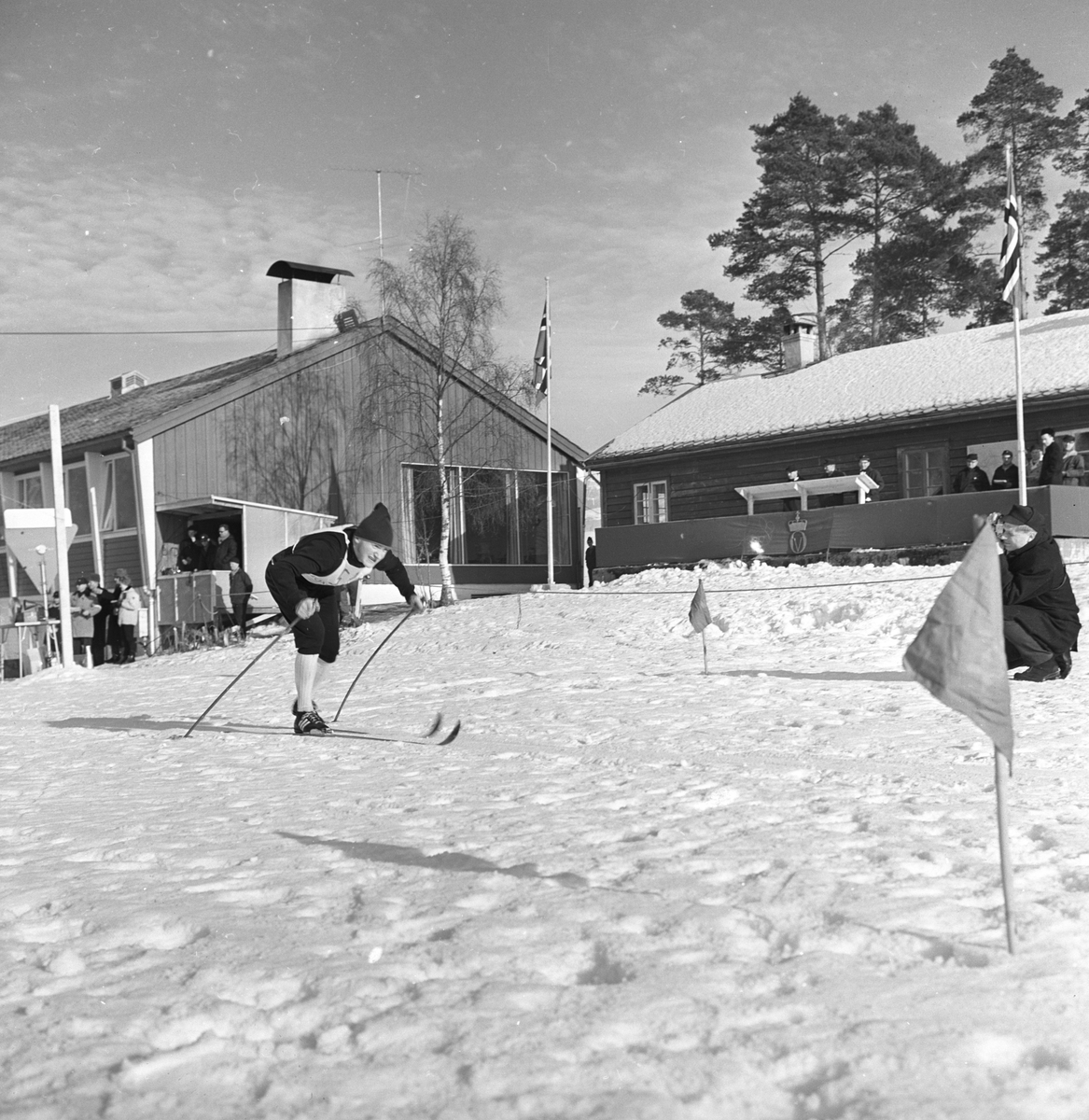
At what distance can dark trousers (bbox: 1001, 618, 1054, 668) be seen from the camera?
33.8 ft

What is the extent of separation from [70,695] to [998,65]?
3700 cm

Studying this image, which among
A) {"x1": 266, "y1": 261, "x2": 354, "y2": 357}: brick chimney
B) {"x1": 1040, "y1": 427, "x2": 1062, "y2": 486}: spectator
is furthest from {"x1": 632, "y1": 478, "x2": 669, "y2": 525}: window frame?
{"x1": 1040, "y1": 427, "x2": 1062, "y2": 486}: spectator

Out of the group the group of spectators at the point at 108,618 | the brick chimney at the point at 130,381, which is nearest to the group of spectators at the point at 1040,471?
the group of spectators at the point at 108,618

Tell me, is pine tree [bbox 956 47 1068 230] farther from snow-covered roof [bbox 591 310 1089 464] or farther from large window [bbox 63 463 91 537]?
large window [bbox 63 463 91 537]

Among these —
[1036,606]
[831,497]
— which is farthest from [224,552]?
[1036,606]

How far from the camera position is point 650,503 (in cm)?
2972

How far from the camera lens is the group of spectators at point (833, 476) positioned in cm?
2311

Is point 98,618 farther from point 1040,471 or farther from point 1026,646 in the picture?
point 1026,646

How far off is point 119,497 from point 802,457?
14454mm

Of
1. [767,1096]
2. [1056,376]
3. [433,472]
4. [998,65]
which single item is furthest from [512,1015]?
[998,65]

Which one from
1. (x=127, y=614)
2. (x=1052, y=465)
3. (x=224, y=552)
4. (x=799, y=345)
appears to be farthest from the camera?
(x=799, y=345)

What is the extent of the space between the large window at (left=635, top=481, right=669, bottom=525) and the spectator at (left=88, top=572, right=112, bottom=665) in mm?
12267

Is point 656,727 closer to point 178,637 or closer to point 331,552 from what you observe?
point 331,552

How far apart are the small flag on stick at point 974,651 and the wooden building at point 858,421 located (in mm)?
19273
